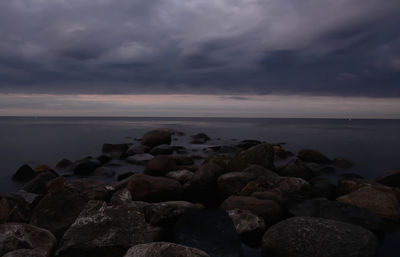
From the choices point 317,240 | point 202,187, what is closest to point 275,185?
point 202,187

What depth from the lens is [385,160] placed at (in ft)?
79.1

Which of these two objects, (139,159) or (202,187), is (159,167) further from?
(139,159)

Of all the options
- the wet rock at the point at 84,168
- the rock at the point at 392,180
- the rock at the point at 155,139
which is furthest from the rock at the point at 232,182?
the rock at the point at 155,139

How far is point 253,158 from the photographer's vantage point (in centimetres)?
1297

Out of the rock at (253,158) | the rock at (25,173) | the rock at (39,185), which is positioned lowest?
the rock at (25,173)

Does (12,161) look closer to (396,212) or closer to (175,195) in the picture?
(175,195)

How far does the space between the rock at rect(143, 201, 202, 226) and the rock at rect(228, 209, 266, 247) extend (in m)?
1.25

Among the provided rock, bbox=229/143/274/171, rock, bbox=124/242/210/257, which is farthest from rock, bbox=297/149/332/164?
rock, bbox=124/242/210/257

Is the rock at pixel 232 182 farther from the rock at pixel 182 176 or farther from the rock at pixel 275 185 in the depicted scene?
the rock at pixel 182 176

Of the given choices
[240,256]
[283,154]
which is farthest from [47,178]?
[283,154]

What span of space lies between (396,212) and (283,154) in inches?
586

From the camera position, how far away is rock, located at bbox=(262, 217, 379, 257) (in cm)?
527

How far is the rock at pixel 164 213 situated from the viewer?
6.86m

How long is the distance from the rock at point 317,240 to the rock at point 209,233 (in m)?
0.82
